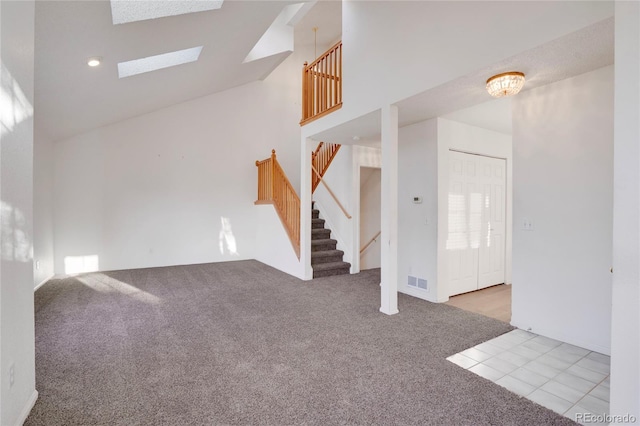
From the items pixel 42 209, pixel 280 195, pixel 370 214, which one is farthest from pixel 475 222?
pixel 42 209

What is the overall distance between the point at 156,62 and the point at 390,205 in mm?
3813

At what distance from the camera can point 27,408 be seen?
180 centimetres

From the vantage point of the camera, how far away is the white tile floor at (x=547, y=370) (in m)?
1.98

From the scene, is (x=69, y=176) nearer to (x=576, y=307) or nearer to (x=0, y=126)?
(x=0, y=126)

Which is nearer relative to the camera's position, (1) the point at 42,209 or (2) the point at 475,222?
(2) the point at 475,222

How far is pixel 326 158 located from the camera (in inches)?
263

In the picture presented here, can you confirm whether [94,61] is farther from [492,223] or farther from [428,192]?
[492,223]

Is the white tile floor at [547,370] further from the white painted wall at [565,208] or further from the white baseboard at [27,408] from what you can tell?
the white baseboard at [27,408]

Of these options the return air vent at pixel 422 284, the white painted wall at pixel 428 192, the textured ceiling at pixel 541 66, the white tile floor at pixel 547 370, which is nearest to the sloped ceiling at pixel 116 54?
the textured ceiling at pixel 541 66

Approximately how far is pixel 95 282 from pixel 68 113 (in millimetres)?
2669

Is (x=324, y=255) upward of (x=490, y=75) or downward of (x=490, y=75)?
downward

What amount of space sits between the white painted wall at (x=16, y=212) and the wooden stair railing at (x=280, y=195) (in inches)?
152

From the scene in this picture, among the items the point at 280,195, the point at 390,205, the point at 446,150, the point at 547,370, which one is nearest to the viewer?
the point at 547,370

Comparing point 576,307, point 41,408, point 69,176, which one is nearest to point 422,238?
point 576,307
